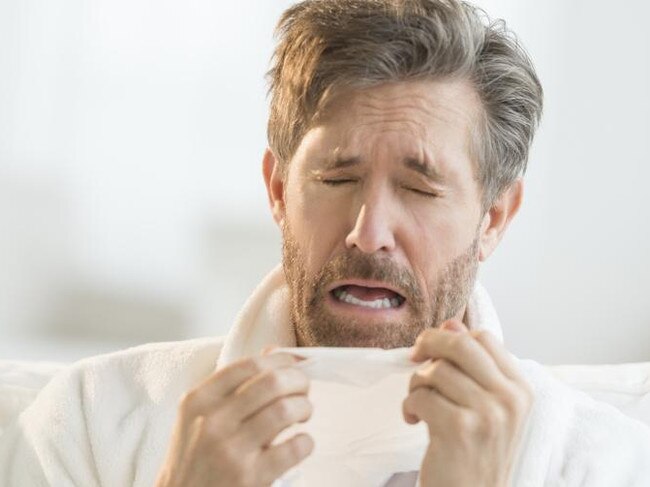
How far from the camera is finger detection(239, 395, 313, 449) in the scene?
4.63ft

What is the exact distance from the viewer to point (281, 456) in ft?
4.75

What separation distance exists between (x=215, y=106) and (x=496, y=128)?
1037mm

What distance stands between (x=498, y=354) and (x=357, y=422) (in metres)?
0.26

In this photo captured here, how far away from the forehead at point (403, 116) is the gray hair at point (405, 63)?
0.6 inches

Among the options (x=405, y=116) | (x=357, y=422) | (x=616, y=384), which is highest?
(x=405, y=116)

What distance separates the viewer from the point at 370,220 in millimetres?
1692

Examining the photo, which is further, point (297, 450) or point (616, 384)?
point (616, 384)

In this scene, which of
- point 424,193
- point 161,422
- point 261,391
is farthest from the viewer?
point 161,422

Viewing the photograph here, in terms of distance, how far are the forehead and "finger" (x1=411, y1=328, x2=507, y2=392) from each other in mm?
373

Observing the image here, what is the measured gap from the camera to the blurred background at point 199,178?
9.01 ft

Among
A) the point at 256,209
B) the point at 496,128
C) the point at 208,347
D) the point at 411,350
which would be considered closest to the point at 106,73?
the point at 256,209

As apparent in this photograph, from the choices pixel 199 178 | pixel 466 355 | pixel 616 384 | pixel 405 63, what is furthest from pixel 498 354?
pixel 199 178

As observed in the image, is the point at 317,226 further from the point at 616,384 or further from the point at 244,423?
the point at 616,384

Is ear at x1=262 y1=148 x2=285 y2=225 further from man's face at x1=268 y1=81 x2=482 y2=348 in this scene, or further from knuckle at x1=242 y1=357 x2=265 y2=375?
knuckle at x1=242 y1=357 x2=265 y2=375
